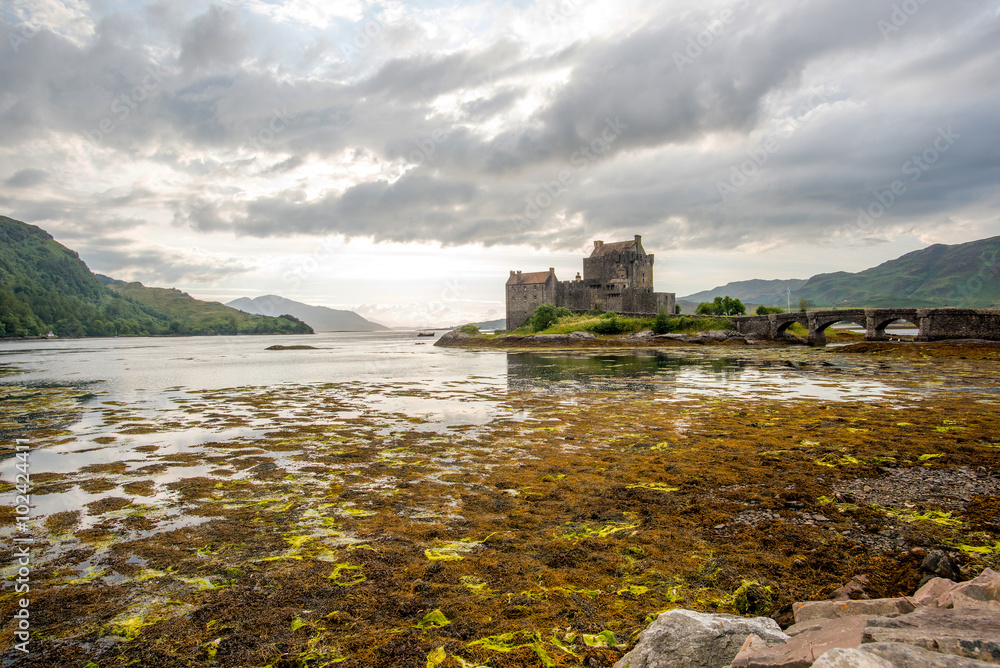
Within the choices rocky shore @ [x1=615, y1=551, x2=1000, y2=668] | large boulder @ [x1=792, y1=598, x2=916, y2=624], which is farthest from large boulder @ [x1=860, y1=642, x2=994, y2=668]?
large boulder @ [x1=792, y1=598, x2=916, y2=624]

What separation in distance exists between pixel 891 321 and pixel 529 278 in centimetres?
5939

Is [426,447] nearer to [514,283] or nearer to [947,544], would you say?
[947,544]

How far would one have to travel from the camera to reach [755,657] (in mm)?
3037

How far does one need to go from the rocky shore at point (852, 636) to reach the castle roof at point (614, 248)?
8935cm

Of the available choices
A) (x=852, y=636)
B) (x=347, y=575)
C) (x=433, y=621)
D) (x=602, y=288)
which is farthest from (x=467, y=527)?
(x=602, y=288)

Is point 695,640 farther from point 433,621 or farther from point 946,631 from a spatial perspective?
point 433,621

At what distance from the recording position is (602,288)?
92812 mm

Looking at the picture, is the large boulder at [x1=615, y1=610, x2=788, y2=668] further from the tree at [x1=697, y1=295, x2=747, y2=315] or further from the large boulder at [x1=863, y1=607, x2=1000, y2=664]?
the tree at [x1=697, y1=295, x2=747, y2=315]

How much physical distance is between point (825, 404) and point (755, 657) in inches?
697

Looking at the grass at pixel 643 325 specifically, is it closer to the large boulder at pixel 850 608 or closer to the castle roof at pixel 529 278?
the castle roof at pixel 529 278

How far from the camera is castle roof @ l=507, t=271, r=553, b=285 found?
95431 millimetres

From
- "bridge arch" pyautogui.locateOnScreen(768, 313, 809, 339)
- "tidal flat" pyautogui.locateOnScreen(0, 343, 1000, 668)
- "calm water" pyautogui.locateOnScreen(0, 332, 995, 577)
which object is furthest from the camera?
"bridge arch" pyautogui.locateOnScreen(768, 313, 809, 339)

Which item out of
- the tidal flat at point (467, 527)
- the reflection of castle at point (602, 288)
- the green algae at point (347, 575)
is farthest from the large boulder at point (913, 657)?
the reflection of castle at point (602, 288)

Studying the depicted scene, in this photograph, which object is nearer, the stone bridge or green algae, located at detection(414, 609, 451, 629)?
green algae, located at detection(414, 609, 451, 629)
